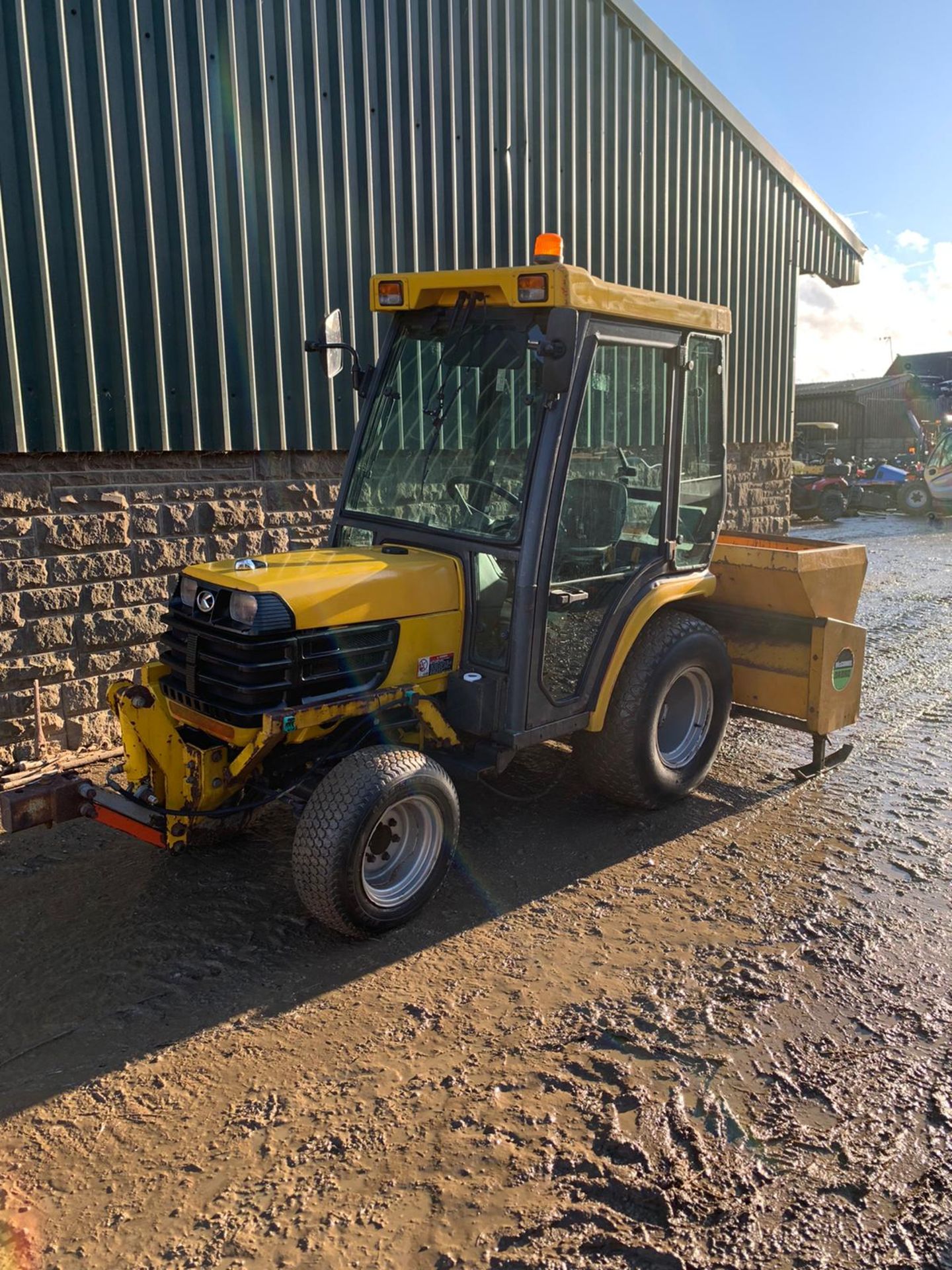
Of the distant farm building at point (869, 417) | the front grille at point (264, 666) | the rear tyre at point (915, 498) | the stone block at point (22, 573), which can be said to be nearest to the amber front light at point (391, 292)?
→ the front grille at point (264, 666)

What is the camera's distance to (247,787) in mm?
4379

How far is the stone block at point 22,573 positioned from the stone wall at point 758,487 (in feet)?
27.8

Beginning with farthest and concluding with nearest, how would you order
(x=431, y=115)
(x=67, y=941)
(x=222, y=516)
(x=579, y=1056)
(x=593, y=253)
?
1. (x=593, y=253)
2. (x=431, y=115)
3. (x=222, y=516)
4. (x=67, y=941)
5. (x=579, y=1056)

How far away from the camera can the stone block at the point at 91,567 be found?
602cm

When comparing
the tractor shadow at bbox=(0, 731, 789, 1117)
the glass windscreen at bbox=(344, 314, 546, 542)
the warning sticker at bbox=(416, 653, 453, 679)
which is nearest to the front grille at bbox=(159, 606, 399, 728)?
the warning sticker at bbox=(416, 653, 453, 679)

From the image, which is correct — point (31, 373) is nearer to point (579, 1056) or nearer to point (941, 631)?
point (579, 1056)

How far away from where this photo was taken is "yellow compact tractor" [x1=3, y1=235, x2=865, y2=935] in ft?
13.1

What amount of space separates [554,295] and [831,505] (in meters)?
21.1

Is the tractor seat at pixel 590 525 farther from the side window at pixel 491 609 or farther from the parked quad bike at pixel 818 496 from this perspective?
the parked quad bike at pixel 818 496

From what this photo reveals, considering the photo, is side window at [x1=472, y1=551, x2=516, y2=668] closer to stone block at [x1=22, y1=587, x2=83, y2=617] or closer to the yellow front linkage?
the yellow front linkage

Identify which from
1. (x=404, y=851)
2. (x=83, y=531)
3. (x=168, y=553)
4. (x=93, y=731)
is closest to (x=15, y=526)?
(x=83, y=531)

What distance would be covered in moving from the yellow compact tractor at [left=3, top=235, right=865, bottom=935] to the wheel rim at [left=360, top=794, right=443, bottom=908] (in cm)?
1

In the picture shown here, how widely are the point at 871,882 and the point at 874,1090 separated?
1.55m

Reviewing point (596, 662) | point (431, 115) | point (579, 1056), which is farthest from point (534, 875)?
point (431, 115)
